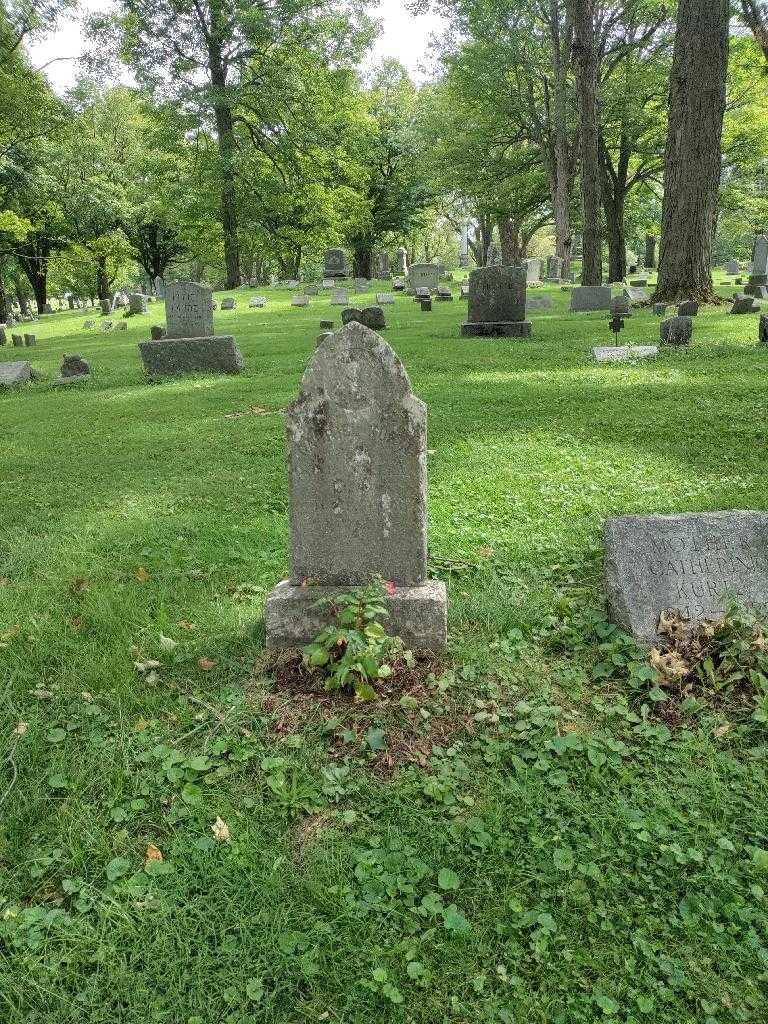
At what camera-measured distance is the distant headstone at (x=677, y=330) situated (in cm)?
1036

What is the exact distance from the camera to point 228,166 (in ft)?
84.6

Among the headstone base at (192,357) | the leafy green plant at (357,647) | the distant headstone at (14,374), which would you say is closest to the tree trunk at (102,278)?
the distant headstone at (14,374)

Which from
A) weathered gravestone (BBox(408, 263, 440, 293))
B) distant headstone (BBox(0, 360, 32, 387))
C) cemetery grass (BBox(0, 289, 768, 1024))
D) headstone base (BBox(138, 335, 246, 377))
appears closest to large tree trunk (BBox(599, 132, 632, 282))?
weathered gravestone (BBox(408, 263, 440, 293))

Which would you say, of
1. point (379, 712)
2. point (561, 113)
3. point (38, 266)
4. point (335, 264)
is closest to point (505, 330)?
point (379, 712)

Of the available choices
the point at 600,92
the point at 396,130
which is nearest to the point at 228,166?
the point at 600,92

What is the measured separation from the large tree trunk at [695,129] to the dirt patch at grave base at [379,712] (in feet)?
45.8

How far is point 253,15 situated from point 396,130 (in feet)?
55.9

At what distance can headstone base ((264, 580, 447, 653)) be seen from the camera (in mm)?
3146

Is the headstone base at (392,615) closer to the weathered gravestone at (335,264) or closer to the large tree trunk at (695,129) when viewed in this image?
the large tree trunk at (695,129)

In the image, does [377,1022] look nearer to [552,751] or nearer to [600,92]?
[552,751]

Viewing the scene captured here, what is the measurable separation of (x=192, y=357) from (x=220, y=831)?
10.2 m

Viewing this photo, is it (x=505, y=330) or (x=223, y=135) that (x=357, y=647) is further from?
(x=223, y=135)

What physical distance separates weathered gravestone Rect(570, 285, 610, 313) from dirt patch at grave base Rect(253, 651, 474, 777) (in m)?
16.5

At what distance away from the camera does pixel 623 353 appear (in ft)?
32.3
